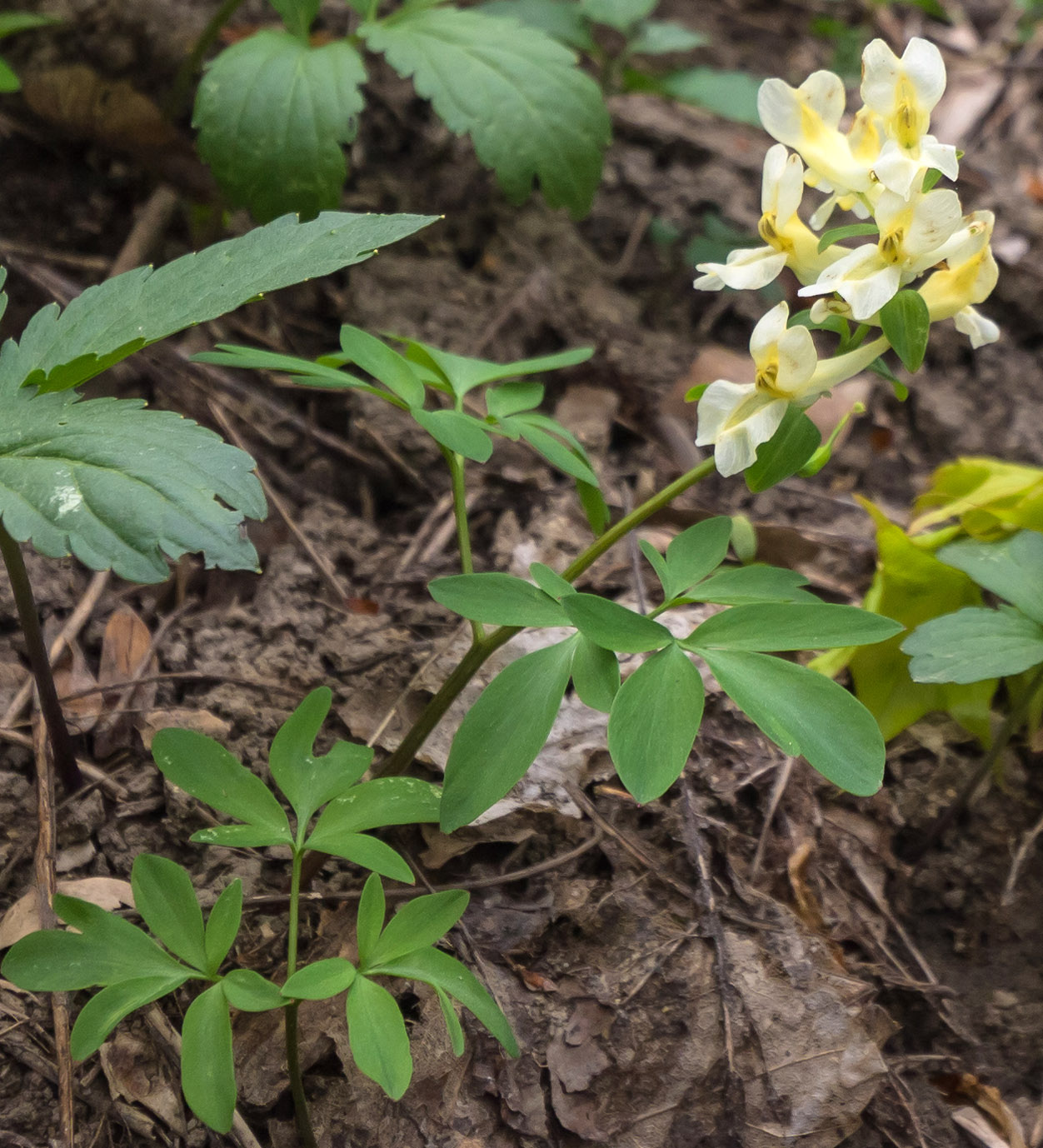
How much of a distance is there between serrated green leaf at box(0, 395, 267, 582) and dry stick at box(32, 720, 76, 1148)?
1.85ft

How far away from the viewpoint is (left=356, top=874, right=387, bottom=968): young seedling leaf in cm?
111

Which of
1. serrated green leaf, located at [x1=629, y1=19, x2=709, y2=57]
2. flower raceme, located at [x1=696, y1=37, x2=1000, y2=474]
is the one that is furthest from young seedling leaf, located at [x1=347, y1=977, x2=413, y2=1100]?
serrated green leaf, located at [x1=629, y1=19, x2=709, y2=57]

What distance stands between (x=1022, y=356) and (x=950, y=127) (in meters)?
1.15

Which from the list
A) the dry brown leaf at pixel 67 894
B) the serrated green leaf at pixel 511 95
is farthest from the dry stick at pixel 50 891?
the serrated green leaf at pixel 511 95

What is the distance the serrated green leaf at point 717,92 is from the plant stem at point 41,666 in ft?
6.97

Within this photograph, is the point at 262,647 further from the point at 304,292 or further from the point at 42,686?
the point at 304,292

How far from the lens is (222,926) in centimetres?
112

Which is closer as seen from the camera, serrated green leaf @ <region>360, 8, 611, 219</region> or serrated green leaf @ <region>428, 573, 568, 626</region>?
serrated green leaf @ <region>428, 573, 568, 626</region>

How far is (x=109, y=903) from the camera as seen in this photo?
1.36 metres

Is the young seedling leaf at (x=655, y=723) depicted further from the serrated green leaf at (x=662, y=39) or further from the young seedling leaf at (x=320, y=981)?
the serrated green leaf at (x=662, y=39)

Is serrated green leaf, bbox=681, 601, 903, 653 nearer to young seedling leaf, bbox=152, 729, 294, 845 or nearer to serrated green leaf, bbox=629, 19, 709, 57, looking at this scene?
young seedling leaf, bbox=152, 729, 294, 845

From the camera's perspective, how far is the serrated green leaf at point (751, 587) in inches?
49.5

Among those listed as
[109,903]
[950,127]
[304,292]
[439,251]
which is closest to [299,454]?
[304,292]

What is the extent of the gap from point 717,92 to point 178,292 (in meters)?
1.96
